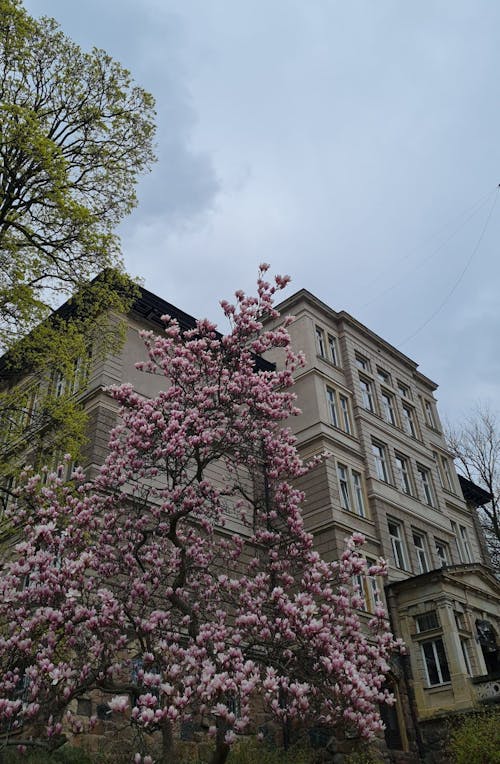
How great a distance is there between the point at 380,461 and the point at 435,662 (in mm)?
9069

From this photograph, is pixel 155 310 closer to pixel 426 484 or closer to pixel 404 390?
pixel 404 390

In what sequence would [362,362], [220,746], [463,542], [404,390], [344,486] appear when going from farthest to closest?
[404,390], [463,542], [362,362], [344,486], [220,746]

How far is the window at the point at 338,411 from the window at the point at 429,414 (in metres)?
8.02

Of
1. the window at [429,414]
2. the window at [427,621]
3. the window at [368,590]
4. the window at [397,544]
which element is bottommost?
the window at [427,621]

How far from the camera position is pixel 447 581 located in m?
23.1

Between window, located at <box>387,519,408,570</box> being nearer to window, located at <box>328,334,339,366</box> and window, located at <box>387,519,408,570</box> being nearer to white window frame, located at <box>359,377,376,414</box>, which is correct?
white window frame, located at <box>359,377,376,414</box>

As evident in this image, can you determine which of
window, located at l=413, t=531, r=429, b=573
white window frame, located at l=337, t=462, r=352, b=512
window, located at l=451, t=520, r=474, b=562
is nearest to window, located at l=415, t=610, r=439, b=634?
window, located at l=413, t=531, r=429, b=573

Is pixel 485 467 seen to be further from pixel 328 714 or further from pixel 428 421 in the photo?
pixel 328 714

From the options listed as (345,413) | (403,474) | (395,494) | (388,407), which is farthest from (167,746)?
(388,407)

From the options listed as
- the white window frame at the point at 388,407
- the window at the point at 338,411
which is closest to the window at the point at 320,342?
the window at the point at 338,411

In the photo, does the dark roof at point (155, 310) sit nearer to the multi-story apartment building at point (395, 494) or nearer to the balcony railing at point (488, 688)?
the multi-story apartment building at point (395, 494)

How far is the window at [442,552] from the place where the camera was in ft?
94.4

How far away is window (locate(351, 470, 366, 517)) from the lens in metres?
25.5

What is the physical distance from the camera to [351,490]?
1000 inches
